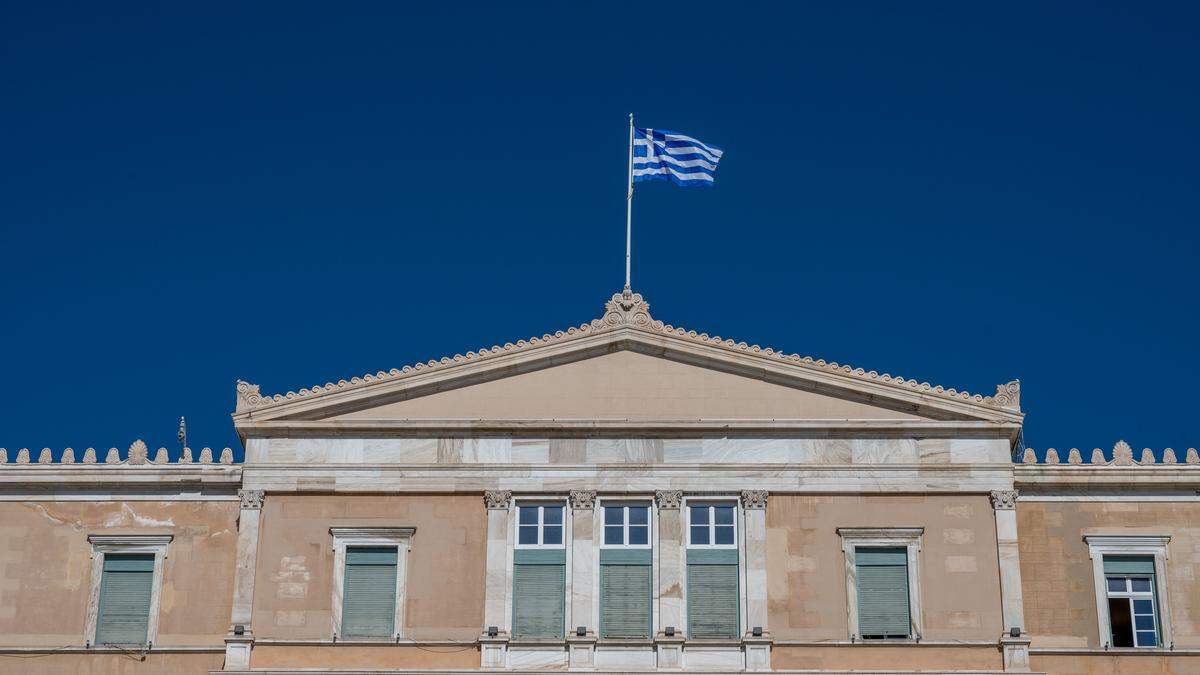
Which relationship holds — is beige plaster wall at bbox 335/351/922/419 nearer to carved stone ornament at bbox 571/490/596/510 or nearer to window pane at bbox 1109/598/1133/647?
carved stone ornament at bbox 571/490/596/510

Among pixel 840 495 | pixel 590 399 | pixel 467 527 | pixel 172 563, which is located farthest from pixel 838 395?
pixel 172 563

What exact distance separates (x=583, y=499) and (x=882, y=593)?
6.56 meters

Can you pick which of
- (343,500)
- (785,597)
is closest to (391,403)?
(343,500)

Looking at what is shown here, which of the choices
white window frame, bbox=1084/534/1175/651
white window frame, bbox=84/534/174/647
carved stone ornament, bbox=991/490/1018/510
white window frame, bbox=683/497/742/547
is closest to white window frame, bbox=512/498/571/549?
white window frame, bbox=683/497/742/547

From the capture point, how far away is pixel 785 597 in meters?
49.5

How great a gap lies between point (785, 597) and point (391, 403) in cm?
941

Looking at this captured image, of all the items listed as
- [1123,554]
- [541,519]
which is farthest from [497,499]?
[1123,554]

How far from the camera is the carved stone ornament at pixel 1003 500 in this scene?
50.1 metres

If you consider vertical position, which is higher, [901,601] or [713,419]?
[713,419]

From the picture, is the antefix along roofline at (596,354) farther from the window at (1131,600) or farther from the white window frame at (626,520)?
the window at (1131,600)

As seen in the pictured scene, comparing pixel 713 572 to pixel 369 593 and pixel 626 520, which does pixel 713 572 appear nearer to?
pixel 626 520

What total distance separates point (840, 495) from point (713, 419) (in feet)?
10.3

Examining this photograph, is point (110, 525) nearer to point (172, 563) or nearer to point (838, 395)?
point (172, 563)

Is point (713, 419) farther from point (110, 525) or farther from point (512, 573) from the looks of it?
point (110, 525)
